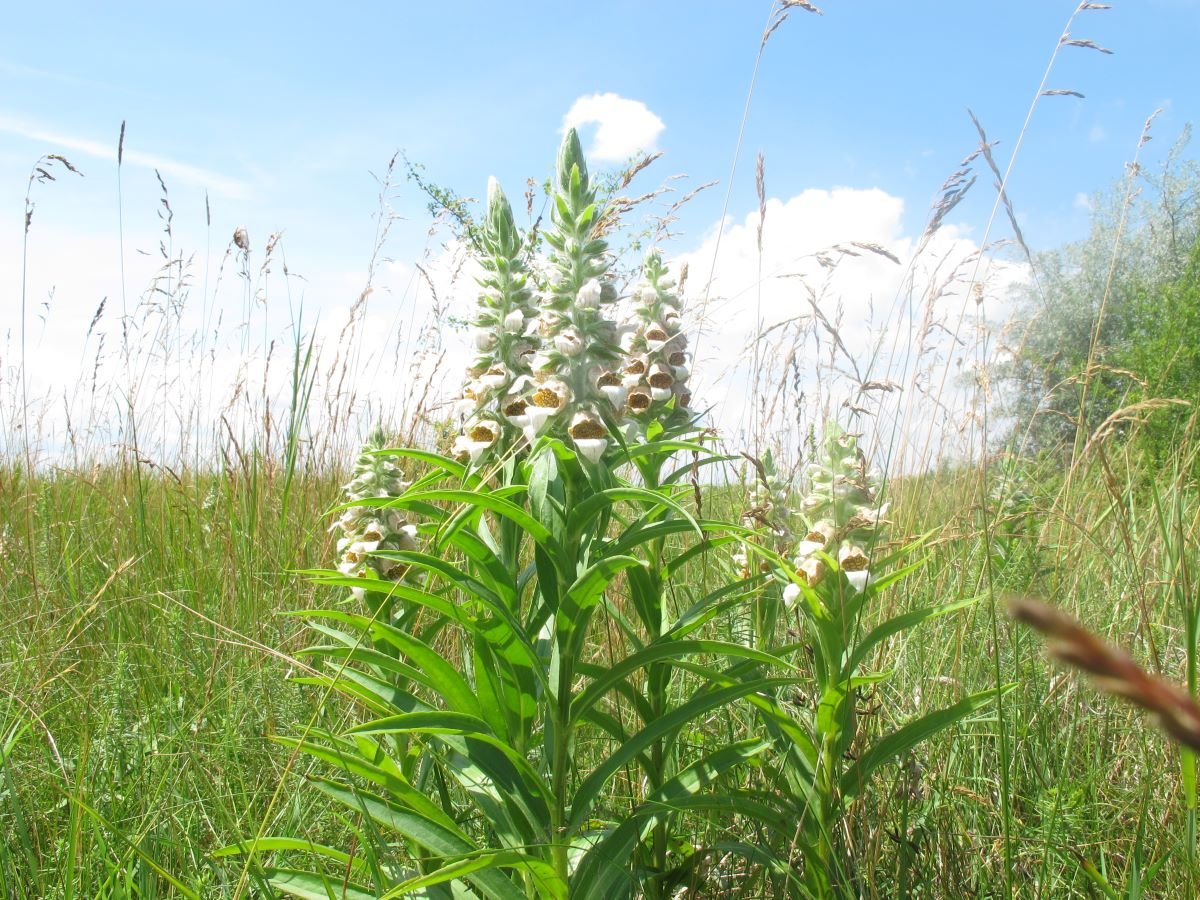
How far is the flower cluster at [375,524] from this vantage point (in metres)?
2.29

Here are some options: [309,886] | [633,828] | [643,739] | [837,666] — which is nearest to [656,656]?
[643,739]

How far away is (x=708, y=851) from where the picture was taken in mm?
1979

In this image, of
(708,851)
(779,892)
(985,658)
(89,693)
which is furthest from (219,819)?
(985,658)

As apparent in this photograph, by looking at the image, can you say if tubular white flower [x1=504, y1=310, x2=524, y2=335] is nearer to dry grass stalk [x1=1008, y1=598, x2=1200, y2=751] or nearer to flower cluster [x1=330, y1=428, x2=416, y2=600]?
flower cluster [x1=330, y1=428, x2=416, y2=600]

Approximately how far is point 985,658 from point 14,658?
351 centimetres

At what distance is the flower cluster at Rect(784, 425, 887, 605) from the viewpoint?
202 cm

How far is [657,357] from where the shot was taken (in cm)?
255

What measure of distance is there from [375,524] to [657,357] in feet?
3.13

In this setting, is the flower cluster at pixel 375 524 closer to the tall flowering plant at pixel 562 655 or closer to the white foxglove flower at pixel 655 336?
the tall flowering plant at pixel 562 655

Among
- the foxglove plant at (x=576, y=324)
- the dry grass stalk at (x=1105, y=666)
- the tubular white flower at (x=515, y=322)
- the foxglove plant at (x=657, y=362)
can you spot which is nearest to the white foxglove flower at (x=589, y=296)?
the foxglove plant at (x=576, y=324)

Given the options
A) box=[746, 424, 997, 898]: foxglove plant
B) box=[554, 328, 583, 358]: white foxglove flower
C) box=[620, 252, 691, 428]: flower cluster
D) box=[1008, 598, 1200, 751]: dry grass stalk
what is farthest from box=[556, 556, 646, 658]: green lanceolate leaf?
box=[1008, 598, 1200, 751]: dry grass stalk

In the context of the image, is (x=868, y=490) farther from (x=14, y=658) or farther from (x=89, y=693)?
(x=14, y=658)

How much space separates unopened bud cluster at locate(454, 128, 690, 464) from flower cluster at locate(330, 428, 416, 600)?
1.21 feet

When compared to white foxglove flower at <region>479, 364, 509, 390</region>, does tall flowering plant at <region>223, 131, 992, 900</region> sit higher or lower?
lower
